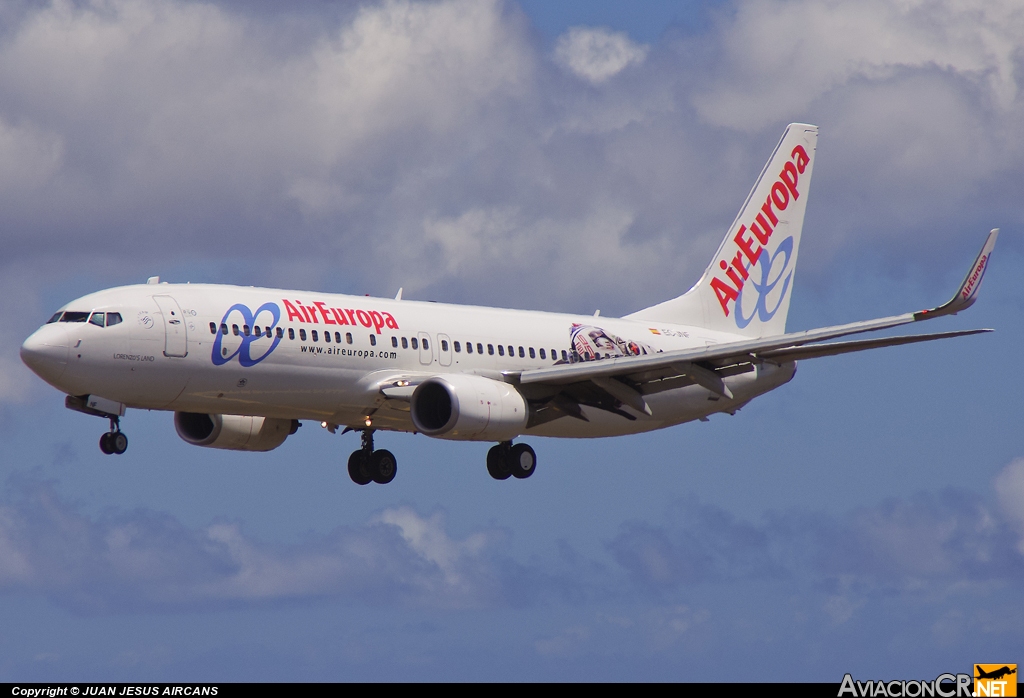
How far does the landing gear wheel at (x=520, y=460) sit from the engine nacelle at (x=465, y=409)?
3.02 m

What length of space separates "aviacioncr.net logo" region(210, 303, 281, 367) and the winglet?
57.7ft

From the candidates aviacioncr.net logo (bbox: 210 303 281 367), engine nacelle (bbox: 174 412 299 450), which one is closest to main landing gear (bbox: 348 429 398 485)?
engine nacelle (bbox: 174 412 299 450)

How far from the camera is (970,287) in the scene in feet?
139

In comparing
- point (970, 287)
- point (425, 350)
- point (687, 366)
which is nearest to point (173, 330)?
point (425, 350)

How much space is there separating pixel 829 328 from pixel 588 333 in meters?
9.41

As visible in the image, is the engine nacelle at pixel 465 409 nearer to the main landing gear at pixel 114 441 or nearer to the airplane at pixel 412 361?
the airplane at pixel 412 361

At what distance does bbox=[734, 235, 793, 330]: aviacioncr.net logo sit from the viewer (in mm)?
58500

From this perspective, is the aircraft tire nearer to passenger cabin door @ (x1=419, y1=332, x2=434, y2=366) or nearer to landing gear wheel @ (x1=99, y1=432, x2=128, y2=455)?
landing gear wheel @ (x1=99, y1=432, x2=128, y2=455)

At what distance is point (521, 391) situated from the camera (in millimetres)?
48500

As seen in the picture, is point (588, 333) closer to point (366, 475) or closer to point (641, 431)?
point (641, 431)

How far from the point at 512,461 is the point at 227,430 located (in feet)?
30.1

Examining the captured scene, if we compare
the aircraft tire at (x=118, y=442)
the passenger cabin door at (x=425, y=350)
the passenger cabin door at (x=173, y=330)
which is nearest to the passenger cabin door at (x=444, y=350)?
the passenger cabin door at (x=425, y=350)

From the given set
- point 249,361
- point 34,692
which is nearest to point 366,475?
point 249,361

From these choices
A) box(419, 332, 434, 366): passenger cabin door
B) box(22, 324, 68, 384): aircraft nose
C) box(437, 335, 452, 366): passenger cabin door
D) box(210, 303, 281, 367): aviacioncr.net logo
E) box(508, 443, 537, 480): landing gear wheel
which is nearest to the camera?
box(22, 324, 68, 384): aircraft nose
